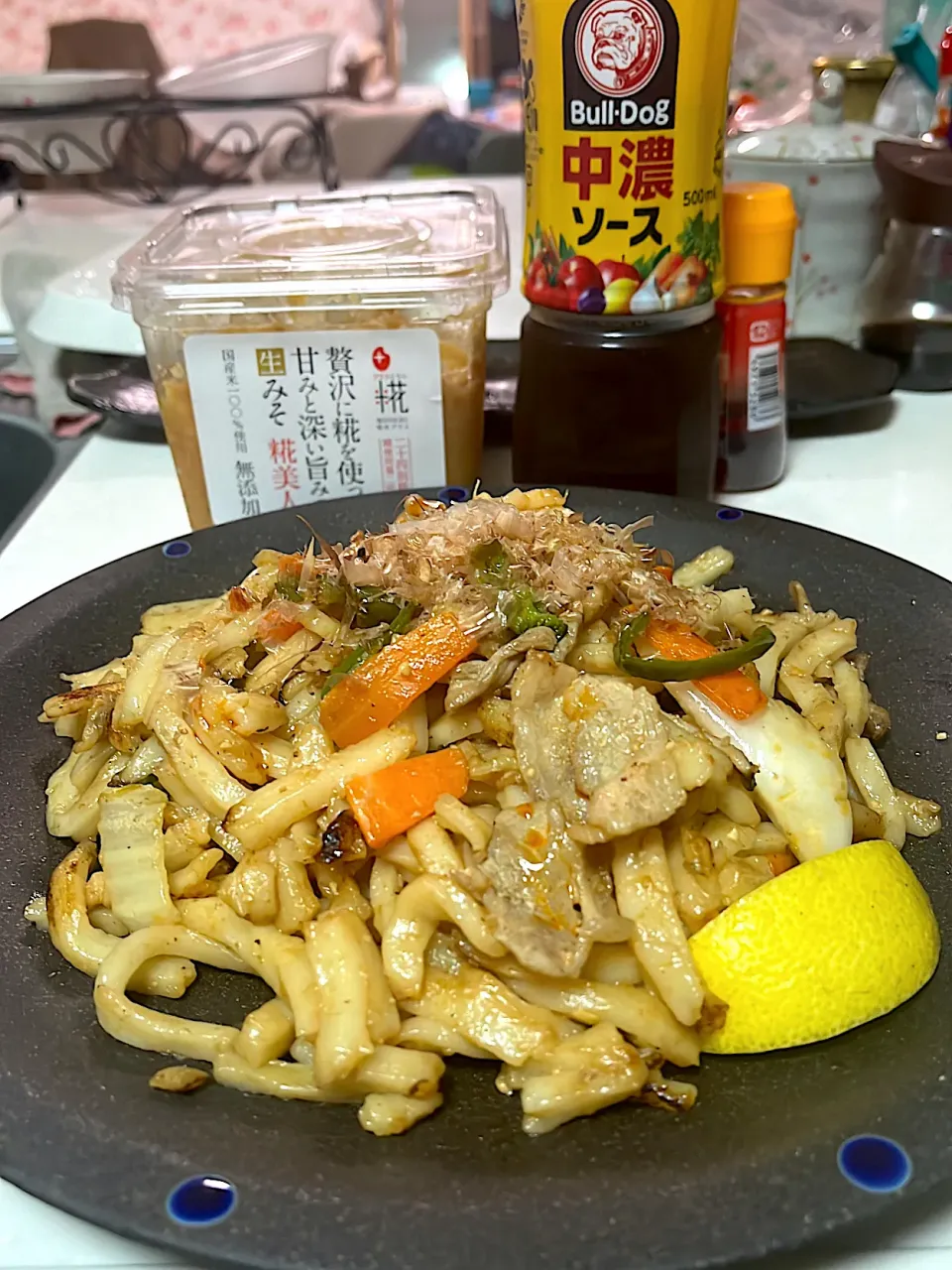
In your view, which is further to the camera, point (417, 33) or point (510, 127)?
point (417, 33)

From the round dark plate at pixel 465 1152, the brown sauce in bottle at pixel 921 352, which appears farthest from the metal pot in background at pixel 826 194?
the round dark plate at pixel 465 1152

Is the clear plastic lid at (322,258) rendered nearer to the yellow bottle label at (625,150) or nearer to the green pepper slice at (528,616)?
the yellow bottle label at (625,150)

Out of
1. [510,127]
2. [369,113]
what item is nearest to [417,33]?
[369,113]

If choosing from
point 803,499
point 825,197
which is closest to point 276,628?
point 803,499

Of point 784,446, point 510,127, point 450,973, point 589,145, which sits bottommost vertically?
point 510,127

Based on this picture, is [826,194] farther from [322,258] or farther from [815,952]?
[815,952]

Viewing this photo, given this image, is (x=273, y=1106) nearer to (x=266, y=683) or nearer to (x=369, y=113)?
(x=266, y=683)
